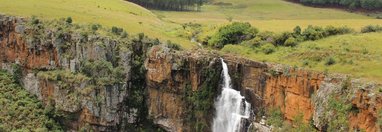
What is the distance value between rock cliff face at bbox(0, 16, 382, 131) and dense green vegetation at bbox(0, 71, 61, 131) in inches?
42.4

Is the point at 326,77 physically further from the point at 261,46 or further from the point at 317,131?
the point at 261,46

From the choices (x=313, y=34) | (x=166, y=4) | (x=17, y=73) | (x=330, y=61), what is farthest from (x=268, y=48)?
(x=166, y=4)

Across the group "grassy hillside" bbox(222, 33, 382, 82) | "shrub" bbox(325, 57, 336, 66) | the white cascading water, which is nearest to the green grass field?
"grassy hillside" bbox(222, 33, 382, 82)

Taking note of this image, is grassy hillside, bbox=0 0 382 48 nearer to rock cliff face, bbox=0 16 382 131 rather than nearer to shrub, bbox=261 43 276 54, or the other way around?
rock cliff face, bbox=0 16 382 131

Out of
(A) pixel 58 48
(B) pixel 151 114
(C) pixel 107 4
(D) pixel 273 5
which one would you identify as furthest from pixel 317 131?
(D) pixel 273 5

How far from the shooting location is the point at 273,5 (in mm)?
136000

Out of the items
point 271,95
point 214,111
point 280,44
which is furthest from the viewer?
point 280,44

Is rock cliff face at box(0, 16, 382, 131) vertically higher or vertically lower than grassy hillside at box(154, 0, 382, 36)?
lower

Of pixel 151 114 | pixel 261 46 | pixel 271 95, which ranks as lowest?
pixel 151 114

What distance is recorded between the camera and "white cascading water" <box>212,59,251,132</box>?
185 ft

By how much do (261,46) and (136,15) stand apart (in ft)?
91.0

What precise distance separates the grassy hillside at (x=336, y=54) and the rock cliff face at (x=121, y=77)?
3.96 metres

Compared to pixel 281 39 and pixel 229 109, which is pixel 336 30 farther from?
pixel 229 109

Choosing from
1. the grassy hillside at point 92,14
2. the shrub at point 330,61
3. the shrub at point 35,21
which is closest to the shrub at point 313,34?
the shrub at point 330,61
